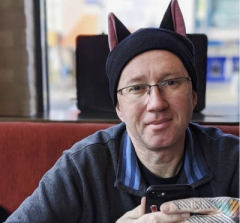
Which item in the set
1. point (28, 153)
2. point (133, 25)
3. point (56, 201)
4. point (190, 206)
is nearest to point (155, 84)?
point (190, 206)

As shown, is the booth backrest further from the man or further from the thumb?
the thumb

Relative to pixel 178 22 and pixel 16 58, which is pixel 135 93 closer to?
pixel 178 22

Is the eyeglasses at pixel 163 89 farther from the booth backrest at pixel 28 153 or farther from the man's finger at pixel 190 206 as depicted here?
the booth backrest at pixel 28 153

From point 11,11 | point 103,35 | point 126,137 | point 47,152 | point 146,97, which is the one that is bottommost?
point 47,152

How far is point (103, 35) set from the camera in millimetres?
1553

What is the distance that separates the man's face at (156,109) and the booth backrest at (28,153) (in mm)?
430

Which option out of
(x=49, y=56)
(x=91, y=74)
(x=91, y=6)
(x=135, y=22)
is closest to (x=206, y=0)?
(x=135, y=22)

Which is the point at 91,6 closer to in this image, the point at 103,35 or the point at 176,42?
the point at 103,35

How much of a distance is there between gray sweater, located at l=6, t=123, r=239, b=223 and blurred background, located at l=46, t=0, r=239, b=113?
2.73ft

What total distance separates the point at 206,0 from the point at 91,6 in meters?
0.65

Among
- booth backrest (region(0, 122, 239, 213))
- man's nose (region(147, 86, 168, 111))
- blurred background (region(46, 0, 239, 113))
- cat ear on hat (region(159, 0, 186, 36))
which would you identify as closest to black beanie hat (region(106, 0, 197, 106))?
cat ear on hat (region(159, 0, 186, 36))

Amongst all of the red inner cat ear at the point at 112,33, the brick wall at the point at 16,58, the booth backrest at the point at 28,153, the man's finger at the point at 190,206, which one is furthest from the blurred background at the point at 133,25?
the man's finger at the point at 190,206

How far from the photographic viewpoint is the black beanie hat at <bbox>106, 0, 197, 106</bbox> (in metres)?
0.86

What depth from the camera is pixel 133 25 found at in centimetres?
177
